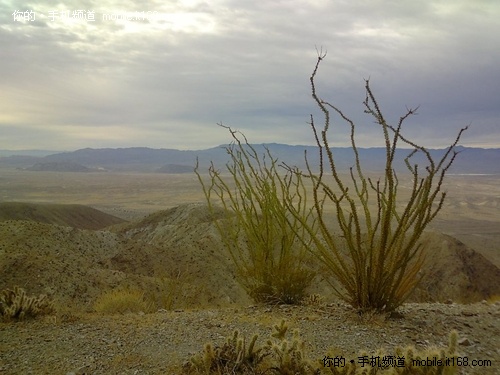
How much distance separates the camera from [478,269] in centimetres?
2770

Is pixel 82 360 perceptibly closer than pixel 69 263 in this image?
Yes

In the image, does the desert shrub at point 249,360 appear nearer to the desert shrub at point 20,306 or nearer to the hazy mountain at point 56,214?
the desert shrub at point 20,306

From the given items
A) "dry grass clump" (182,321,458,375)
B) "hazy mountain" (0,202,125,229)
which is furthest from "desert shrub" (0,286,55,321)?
"hazy mountain" (0,202,125,229)

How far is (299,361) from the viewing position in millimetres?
3844

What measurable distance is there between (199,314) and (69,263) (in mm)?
11094

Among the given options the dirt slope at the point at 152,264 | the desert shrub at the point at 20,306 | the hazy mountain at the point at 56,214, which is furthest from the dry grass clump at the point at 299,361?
the hazy mountain at the point at 56,214

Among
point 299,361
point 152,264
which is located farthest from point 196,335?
point 152,264

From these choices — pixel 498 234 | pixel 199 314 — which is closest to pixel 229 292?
pixel 199 314

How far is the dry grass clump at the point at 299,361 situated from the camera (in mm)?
3428

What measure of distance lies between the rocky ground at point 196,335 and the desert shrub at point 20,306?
0.55ft

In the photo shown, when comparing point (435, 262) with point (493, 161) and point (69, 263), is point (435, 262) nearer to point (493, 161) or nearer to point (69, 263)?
point (69, 263)

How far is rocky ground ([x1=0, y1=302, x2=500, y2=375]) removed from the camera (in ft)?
14.2

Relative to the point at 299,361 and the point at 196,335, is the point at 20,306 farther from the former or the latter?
the point at 299,361

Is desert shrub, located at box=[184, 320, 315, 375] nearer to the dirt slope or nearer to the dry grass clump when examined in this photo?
the dry grass clump
